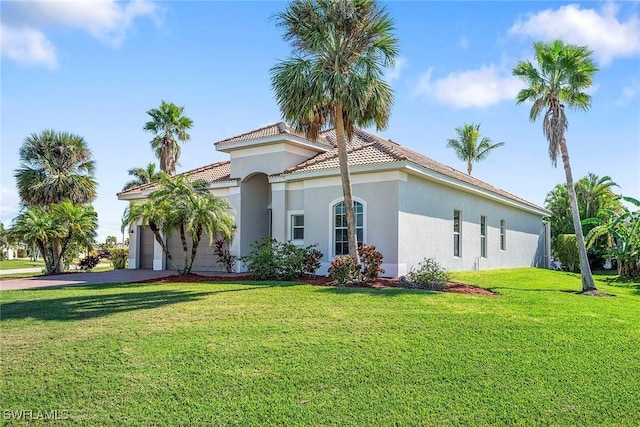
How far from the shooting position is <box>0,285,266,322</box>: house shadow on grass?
11.2 meters

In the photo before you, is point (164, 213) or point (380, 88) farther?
point (164, 213)

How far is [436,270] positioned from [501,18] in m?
8.14

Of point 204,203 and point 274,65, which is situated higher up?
point 274,65

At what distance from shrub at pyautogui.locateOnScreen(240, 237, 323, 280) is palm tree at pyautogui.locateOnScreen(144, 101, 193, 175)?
16447 mm

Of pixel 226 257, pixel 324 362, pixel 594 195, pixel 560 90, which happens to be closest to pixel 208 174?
pixel 226 257

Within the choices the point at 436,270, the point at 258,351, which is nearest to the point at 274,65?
the point at 436,270

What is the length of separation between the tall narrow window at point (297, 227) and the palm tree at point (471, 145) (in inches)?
1116

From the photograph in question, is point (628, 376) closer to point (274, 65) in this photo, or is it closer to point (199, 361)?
point (199, 361)

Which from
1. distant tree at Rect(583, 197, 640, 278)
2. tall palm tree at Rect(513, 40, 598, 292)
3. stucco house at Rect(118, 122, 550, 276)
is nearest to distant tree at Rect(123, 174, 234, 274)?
stucco house at Rect(118, 122, 550, 276)

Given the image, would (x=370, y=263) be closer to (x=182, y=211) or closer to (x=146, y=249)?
(x=182, y=211)

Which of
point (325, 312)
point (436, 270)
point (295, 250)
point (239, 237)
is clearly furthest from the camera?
point (239, 237)

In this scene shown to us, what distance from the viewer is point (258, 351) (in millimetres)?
8250

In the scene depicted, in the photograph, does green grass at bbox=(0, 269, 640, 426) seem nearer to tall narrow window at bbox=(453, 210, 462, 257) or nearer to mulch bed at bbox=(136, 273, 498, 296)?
mulch bed at bbox=(136, 273, 498, 296)

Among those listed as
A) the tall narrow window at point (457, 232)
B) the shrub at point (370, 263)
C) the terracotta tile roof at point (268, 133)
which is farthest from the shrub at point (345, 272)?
the tall narrow window at point (457, 232)
